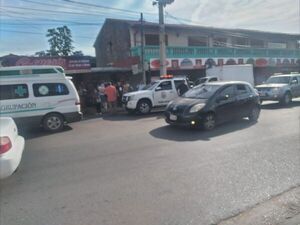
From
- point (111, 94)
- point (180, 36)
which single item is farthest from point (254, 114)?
point (180, 36)

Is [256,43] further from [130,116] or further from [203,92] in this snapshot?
[203,92]

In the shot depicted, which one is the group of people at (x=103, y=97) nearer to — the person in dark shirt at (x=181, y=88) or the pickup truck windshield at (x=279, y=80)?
the person in dark shirt at (x=181, y=88)

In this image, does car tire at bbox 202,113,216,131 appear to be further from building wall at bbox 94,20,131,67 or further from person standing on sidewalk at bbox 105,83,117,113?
building wall at bbox 94,20,131,67

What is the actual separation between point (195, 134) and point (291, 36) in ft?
105

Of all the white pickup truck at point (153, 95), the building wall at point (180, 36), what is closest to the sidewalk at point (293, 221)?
the white pickup truck at point (153, 95)

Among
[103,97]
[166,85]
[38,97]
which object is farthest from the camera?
[103,97]

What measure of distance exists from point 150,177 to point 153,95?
975 cm

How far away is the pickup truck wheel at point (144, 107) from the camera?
14898 mm

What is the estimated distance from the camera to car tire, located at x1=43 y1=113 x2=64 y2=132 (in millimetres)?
11066

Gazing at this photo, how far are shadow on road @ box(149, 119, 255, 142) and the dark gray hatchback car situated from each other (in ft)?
0.79

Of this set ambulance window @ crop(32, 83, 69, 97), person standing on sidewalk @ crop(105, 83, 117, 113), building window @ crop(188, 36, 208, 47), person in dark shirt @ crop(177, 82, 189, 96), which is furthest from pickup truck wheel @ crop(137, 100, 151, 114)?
building window @ crop(188, 36, 208, 47)

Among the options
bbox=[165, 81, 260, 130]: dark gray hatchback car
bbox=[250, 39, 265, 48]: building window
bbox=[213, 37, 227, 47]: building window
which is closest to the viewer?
bbox=[165, 81, 260, 130]: dark gray hatchback car

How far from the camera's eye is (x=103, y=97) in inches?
661

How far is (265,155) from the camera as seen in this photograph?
686cm
